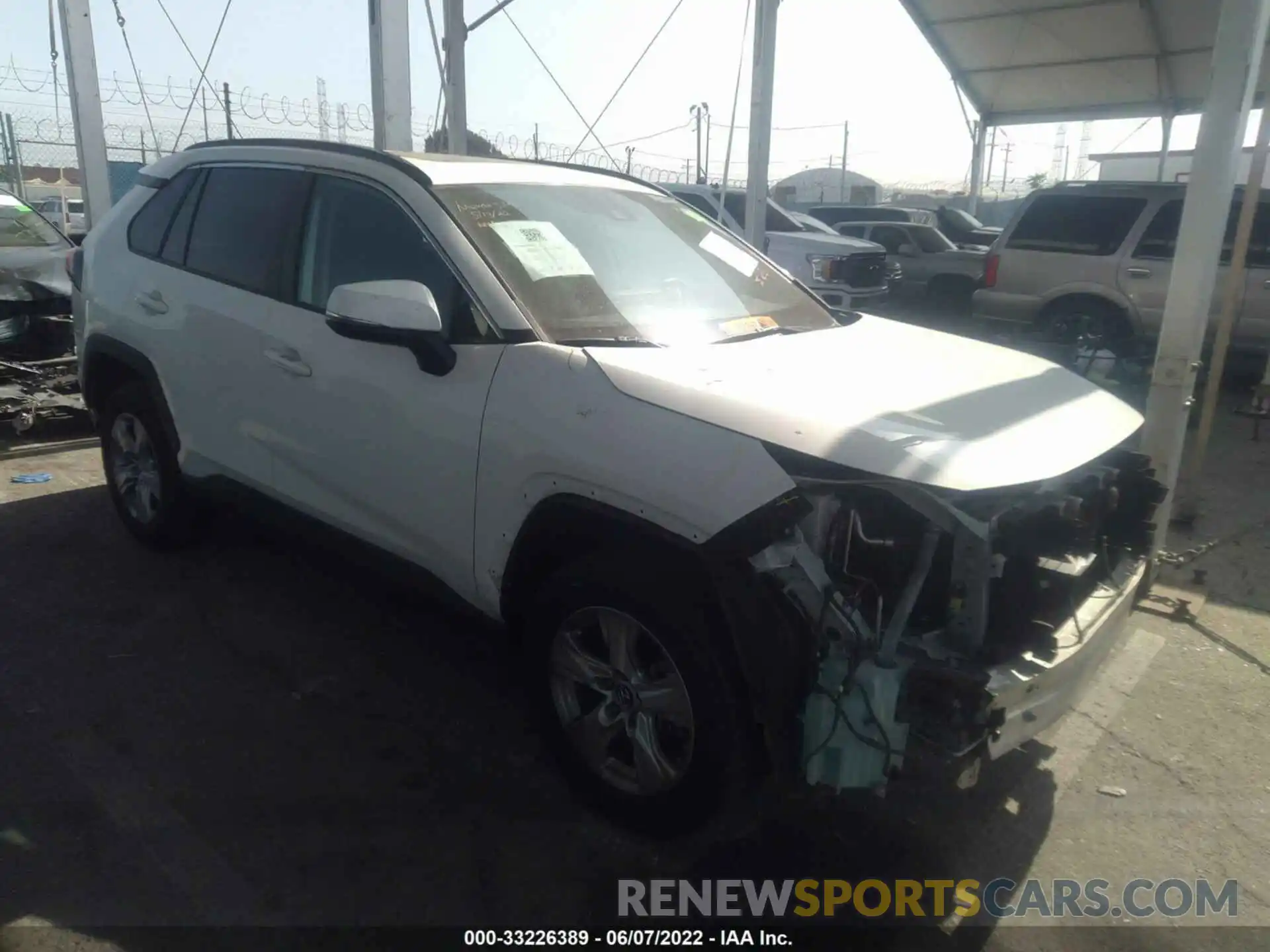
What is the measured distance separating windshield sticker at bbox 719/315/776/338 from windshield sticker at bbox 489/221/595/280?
488mm

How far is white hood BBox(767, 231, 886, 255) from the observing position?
11148 mm

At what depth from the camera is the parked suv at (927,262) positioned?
13.8 m

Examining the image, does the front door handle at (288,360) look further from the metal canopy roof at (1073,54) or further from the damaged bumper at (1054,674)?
the metal canopy roof at (1073,54)

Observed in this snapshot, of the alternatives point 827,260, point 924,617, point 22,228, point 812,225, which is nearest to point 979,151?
point 812,225

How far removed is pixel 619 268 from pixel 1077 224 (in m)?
8.31

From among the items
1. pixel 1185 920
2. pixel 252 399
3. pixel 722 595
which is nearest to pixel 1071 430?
pixel 722 595

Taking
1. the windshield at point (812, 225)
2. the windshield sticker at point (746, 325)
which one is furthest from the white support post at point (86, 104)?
the windshield sticker at point (746, 325)

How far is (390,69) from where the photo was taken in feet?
26.0

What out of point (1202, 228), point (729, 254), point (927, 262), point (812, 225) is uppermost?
point (1202, 228)

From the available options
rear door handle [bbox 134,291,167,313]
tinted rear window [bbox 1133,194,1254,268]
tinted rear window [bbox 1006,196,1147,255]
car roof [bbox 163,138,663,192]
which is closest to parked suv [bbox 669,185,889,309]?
tinted rear window [bbox 1006,196,1147,255]

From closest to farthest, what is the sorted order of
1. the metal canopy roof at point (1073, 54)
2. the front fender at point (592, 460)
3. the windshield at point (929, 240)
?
the front fender at point (592, 460) < the metal canopy roof at point (1073, 54) < the windshield at point (929, 240)

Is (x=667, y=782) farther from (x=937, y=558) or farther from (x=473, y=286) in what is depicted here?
(x=473, y=286)

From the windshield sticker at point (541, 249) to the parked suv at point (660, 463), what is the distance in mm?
12

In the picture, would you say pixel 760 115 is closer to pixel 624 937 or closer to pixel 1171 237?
pixel 1171 237
